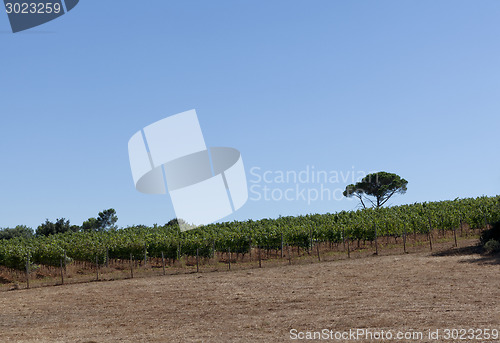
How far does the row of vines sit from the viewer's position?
46.5 metres

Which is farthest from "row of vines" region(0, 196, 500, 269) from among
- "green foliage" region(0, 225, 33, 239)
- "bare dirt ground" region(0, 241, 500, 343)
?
"green foliage" region(0, 225, 33, 239)

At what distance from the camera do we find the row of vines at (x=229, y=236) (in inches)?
1831

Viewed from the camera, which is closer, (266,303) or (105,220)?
(266,303)

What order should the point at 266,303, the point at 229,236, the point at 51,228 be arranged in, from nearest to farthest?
the point at 266,303 < the point at 229,236 < the point at 51,228

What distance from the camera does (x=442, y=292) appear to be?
79.9 ft

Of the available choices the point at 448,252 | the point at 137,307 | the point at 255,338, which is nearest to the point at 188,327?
the point at 255,338

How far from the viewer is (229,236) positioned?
1977 inches

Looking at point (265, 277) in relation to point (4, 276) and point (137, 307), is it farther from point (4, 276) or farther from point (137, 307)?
point (4, 276)

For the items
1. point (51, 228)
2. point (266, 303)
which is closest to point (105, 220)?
point (51, 228)

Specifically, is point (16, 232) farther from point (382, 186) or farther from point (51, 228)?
point (382, 186)

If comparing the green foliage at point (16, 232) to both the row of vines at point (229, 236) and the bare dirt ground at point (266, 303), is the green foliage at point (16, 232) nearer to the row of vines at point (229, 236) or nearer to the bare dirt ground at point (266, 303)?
the row of vines at point (229, 236)

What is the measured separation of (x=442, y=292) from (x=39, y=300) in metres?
21.3

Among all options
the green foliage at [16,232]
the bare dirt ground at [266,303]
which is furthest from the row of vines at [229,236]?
the green foliage at [16,232]

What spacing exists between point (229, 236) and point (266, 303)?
25.7 m
